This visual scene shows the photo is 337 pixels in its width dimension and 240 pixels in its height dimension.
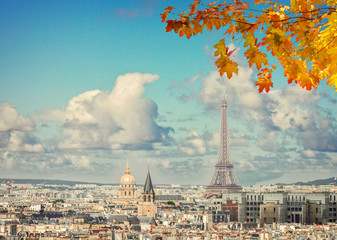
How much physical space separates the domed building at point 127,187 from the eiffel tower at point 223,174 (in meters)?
20.6

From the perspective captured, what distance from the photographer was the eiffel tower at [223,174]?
16823 centimetres

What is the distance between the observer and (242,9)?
5391 millimetres

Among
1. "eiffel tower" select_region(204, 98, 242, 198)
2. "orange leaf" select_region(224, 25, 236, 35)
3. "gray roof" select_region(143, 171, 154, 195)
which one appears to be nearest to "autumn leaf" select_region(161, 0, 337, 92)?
"orange leaf" select_region(224, 25, 236, 35)

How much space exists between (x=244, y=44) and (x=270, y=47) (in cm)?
18

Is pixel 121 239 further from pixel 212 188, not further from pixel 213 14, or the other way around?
pixel 212 188

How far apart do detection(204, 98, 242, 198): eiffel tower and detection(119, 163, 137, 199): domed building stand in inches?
812

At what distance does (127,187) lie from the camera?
190000 mm

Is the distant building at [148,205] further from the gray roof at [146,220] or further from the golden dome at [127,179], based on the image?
the golden dome at [127,179]

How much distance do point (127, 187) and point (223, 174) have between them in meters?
27.9

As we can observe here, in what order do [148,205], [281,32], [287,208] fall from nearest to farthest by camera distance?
[281,32] < [287,208] < [148,205]

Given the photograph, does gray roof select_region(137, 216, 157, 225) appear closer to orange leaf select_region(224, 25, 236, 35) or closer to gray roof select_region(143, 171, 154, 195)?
gray roof select_region(143, 171, 154, 195)

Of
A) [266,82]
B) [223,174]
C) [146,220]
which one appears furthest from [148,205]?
[266,82]

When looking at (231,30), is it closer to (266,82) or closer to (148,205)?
(266,82)

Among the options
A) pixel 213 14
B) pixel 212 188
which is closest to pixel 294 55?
pixel 213 14
